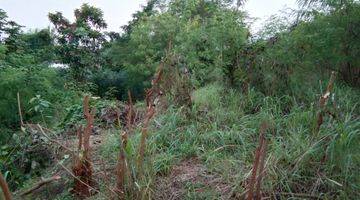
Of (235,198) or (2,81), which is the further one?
(2,81)

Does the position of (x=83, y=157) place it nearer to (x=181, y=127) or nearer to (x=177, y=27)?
(x=181, y=127)

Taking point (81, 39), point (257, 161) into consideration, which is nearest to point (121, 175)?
point (257, 161)

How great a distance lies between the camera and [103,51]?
45.5ft

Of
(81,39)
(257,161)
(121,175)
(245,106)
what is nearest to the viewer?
(257,161)

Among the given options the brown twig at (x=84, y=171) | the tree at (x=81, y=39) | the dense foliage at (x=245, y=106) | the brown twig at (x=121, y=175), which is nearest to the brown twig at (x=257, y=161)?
the dense foliage at (x=245, y=106)

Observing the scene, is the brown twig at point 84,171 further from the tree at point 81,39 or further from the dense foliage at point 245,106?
the tree at point 81,39

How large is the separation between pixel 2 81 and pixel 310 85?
4097 mm

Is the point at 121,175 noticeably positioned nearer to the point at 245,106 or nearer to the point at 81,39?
the point at 245,106

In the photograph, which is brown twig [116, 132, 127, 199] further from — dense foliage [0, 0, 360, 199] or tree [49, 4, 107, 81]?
tree [49, 4, 107, 81]

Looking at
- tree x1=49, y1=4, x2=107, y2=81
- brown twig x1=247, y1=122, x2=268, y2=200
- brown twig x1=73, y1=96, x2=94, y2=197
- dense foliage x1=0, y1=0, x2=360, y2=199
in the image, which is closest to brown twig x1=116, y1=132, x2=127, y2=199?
dense foliage x1=0, y1=0, x2=360, y2=199

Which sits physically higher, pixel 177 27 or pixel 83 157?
pixel 177 27

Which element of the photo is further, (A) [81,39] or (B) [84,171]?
(A) [81,39]

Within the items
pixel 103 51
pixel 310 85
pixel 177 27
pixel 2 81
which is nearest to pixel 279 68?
pixel 310 85

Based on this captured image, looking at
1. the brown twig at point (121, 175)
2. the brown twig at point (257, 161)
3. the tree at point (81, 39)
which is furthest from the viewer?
the tree at point (81, 39)
